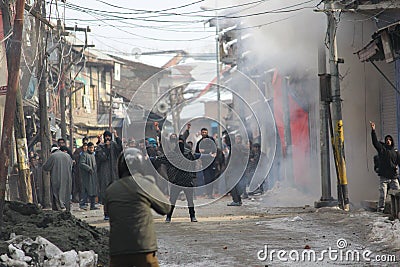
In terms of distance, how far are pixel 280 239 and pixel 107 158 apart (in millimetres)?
6591

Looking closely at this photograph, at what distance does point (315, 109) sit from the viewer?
78.9ft

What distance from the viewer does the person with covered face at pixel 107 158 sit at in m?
16.0

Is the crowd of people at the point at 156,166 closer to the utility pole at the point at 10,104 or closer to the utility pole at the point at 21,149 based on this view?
the utility pole at the point at 21,149

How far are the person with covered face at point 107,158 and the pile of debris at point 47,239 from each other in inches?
189

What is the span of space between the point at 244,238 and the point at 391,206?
298 cm

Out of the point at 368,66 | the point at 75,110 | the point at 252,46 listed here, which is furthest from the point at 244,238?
the point at 75,110

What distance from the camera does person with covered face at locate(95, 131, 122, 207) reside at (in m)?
16.0

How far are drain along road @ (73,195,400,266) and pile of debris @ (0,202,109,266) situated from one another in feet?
3.00

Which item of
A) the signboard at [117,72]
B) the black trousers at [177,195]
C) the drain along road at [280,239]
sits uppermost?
the signboard at [117,72]

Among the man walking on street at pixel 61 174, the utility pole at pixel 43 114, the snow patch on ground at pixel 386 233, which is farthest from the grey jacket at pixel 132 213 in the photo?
the utility pole at pixel 43 114

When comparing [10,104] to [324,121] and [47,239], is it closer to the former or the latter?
[47,239]

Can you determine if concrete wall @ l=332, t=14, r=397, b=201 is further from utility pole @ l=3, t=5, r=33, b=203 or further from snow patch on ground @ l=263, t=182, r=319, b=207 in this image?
utility pole @ l=3, t=5, r=33, b=203

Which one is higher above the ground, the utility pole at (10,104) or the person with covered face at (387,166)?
the utility pole at (10,104)

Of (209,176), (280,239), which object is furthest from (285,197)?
(280,239)
